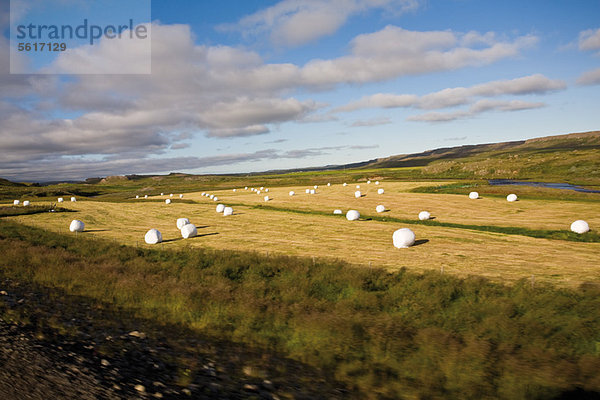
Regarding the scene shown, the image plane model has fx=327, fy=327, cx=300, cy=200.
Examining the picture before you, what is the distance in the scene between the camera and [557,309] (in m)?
15.5

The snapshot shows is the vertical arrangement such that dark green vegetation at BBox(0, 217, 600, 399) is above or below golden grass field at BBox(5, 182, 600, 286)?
below

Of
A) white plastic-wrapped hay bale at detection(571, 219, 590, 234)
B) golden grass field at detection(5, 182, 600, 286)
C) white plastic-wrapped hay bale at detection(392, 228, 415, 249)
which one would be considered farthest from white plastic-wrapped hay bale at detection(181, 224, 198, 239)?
white plastic-wrapped hay bale at detection(571, 219, 590, 234)

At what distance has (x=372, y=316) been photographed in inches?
637

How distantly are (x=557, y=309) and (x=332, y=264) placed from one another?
40.9ft

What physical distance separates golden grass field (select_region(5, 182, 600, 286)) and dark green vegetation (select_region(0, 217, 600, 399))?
3.76 meters

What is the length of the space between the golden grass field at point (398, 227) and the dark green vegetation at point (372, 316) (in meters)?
3.76

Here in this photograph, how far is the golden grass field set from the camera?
23.1 metres

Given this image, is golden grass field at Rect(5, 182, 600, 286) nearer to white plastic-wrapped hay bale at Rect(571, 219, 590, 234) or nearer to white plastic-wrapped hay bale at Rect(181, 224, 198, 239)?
white plastic-wrapped hay bale at Rect(181, 224, 198, 239)

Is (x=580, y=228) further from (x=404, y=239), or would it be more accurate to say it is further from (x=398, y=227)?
(x=404, y=239)

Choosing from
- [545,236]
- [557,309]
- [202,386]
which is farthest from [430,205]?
[202,386]

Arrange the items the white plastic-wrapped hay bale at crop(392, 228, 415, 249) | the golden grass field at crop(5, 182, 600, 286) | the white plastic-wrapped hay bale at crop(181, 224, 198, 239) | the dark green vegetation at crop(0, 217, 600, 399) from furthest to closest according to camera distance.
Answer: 1. the white plastic-wrapped hay bale at crop(181, 224, 198, 239)
2. the white plastic-wrapped hay bale at crop(392, 228, 415, 249)
3. the golden grass field at crop(5, 182, 600, 286)
4. the dark green vegetation at crop(0, 217, 600, 399)

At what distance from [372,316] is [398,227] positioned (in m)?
24.9

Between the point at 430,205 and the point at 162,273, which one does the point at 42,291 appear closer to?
the point at 162,273

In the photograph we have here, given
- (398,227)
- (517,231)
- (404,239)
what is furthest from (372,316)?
(517,231)
